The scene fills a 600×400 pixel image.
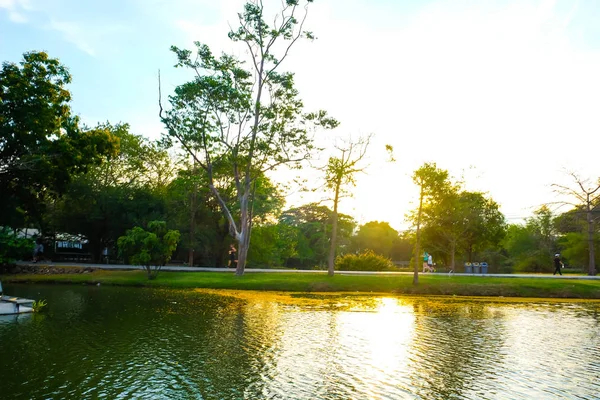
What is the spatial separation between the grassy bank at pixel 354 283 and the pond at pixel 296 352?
7851mm

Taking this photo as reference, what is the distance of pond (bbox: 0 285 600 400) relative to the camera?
461 inches

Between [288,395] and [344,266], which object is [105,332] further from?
[344,266]

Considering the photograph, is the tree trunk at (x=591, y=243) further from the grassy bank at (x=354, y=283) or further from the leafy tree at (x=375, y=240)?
the leafy tree at (x=375, y=240)

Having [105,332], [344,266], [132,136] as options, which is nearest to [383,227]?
[344,266]

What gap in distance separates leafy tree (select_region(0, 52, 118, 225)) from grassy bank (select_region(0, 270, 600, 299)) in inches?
322

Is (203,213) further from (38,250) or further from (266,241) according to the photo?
(38,250)

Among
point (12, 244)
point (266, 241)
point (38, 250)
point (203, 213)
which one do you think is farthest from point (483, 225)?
point (38, 250)

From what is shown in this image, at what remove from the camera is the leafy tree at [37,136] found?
3666 centimetres

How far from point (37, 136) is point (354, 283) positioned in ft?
90.5

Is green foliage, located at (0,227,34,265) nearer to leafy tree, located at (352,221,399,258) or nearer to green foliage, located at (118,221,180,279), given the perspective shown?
green foliage, located at (118,221,180,279)

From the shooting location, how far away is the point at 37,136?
3778 centimetres

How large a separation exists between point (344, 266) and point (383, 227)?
76.5m

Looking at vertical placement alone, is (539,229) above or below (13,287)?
above

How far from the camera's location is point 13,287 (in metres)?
34.1
